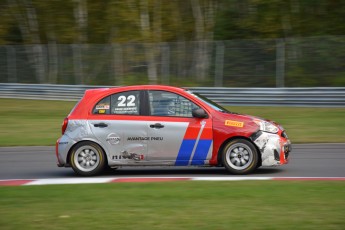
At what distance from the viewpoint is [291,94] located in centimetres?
2661

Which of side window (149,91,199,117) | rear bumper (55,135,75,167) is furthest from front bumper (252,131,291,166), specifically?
rear bumper (55,135,75,167)

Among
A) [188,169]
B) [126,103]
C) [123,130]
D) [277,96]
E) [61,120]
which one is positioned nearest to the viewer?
[123,130]

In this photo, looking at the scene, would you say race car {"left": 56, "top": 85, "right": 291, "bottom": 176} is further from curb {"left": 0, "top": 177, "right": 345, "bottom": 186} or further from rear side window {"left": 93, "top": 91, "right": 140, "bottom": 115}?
curb {"left": 0, "top": 177, "right": 345, "bottom": 186}

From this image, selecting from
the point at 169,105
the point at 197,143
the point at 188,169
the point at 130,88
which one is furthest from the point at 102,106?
the point at 188,169

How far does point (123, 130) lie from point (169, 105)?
2.78ft

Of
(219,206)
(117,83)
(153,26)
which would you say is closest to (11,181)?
(219,206)

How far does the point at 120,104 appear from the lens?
12172mm

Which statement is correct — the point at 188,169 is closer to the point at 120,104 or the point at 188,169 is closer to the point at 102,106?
the point at 120,104

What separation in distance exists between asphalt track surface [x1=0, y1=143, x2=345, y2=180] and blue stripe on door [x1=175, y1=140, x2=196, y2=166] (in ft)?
1.06

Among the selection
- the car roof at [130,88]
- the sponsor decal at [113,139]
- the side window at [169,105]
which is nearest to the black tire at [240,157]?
the side window at [169,105]

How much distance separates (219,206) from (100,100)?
4.27m

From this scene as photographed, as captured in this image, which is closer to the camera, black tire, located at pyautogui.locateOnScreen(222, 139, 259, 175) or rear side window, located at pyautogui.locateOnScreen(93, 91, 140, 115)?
black tire, located at pyautogui.locateOnScreen(222, 139, 259, 175)

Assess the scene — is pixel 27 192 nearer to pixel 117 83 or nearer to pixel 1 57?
pixel 117 83

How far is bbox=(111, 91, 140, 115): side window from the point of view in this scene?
12094mm
